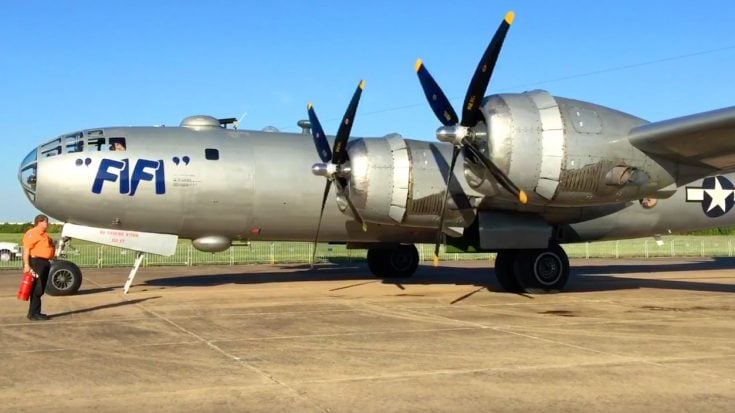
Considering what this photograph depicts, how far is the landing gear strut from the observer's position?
70.9 feet

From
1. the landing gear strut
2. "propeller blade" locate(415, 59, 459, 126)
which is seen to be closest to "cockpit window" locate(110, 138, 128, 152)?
"propeller blade" locate(415, 59, 459, 126)

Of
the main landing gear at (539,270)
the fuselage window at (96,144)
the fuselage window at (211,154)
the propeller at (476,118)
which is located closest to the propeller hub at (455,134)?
the propeller at (476,118)

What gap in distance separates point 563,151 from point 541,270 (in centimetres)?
392

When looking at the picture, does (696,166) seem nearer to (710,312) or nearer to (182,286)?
(710,312)

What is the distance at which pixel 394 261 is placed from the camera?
21656 mm

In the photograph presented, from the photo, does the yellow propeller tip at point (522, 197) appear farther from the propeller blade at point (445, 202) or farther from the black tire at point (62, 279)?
the black tire at point (62, 279)

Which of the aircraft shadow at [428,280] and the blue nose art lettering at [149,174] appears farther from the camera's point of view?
the aircraft shadow at [428,280]

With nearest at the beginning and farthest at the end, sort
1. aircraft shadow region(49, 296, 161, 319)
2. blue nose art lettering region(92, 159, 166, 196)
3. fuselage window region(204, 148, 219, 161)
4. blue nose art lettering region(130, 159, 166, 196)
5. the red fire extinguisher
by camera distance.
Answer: the red fire extinguisher → aircraft shadow region(49, 296, 161, 319) → blue nose art lettering region(92, 159, 166, 196) → blue nose art lettering region(130, 159, 166, 196) → fuselage window region(204, 148, 219, 161)

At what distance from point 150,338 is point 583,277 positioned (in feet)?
50.1

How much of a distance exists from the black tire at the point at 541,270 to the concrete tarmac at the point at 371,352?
1.30 ft

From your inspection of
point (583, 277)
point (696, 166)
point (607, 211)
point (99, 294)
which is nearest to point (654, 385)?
point (696, 166)

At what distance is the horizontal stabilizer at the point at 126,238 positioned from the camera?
15555mm

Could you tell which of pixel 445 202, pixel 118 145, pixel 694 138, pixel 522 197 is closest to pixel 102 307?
pixel 118 145

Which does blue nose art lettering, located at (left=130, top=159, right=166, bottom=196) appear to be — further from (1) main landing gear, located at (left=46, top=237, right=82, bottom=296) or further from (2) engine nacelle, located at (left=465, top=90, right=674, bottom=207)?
(2) engine nacelle, located at (left=465, top=90, right=674, bottom=207)
